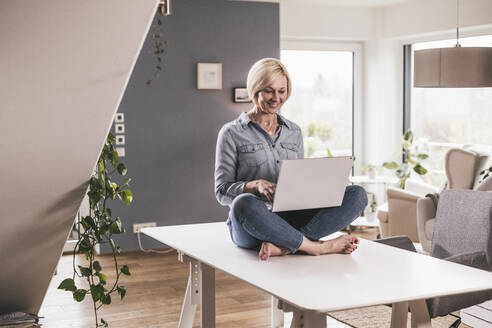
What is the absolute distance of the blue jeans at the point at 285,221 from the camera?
220 centimetres

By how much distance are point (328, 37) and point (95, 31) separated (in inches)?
199

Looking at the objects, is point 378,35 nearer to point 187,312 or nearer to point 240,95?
point 240,95

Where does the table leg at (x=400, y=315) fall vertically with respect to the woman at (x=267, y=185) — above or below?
below

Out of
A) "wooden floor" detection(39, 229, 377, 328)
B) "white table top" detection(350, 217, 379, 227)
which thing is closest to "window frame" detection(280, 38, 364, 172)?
"white table top" detection(350, 217, 379, 227)

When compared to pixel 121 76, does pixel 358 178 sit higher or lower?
lower

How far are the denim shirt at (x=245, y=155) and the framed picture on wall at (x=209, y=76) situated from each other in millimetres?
3069

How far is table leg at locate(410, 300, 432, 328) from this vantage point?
219 cm

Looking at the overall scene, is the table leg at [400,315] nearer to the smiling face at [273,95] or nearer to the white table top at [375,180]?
the smiling face at [273,95]

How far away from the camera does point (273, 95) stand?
2469 mm

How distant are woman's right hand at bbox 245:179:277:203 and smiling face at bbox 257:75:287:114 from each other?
1.02ft

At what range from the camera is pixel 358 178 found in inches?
241

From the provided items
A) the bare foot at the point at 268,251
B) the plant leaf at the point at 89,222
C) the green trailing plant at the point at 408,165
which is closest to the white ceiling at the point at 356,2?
the green trailing plant at the point at 408,165

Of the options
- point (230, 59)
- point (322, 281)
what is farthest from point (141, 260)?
point (322, 281)

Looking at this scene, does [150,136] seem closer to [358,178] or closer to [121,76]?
[358,178]
